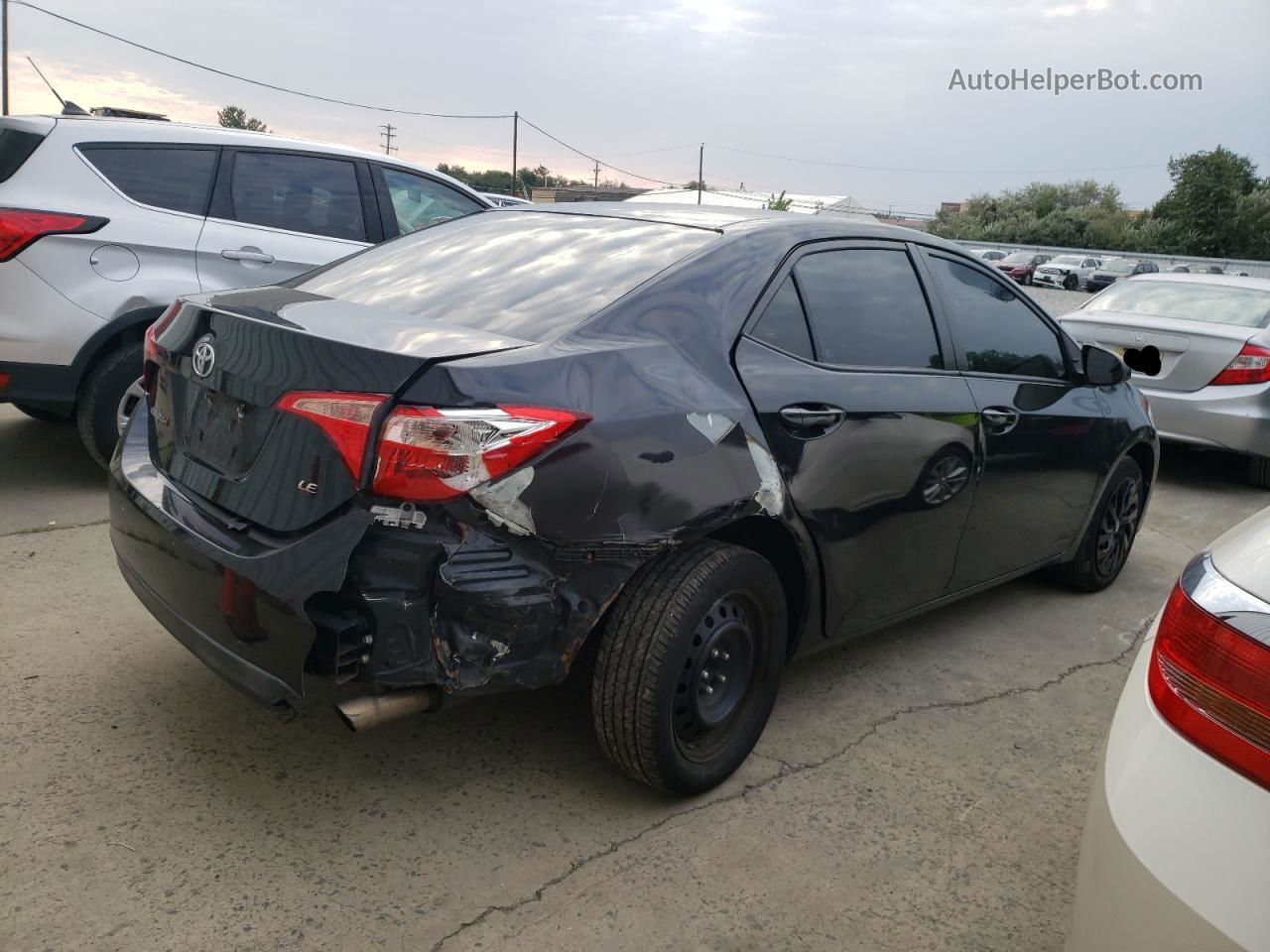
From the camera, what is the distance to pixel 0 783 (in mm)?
2547

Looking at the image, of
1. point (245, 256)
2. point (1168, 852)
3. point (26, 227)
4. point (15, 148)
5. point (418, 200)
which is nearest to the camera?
point (1168, 852)

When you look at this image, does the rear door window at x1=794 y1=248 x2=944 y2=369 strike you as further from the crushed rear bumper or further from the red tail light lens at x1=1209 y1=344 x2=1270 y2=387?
the red tail light lens at x1=1209 y1=344 x2=1270 y2=387

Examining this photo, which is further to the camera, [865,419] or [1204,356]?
[1204,356]

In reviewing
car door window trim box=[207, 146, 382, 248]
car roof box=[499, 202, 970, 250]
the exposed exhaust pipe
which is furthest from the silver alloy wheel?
the exposed exhaust pipe

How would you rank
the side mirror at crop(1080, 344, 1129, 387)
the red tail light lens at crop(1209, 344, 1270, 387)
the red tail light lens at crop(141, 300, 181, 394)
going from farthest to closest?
the red tail light lens at crop(1209, 344, 1270, 387), the side mirror at crop(1080, 344, 1129, 387), the red tail light lens at crop(141, 300, 181, 394)

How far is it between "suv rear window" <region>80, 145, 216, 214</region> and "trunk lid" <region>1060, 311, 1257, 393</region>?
17.5ft

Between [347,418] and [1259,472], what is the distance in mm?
7016

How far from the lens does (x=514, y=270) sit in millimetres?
2891

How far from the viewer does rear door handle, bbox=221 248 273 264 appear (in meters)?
5.10

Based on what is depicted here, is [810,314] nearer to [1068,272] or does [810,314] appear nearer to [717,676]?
[717,676]

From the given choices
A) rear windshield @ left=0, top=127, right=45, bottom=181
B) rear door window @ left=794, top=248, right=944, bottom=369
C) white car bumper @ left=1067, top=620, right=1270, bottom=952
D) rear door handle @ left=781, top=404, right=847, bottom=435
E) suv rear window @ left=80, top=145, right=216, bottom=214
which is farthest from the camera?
suv rear window @ left=80, top=145, right=216, bottom=214

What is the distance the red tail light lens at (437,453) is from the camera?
212 cm

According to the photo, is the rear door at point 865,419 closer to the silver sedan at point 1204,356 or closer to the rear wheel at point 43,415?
the rear wheel at point 43,415

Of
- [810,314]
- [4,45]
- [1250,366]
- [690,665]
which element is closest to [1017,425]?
[810,314]
